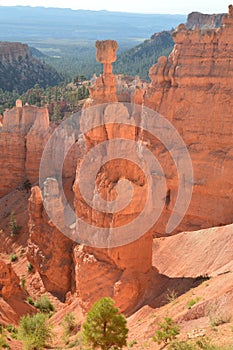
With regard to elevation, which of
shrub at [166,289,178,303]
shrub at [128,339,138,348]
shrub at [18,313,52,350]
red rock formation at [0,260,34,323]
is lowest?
red rock formation at [0,260,34,323]

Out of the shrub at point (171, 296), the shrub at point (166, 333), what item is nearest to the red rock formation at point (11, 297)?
the shrub at point (171, 296)

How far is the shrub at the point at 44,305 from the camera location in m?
20.0

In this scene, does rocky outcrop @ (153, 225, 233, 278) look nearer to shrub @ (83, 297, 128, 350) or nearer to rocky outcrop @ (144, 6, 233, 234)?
rocky outcrop @ (144, 6, 233, 234)

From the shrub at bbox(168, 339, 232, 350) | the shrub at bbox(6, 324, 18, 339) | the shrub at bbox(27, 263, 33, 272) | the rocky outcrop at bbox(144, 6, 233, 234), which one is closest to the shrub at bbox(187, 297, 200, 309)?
the shrub at bbox(168, 339, 232, 350)

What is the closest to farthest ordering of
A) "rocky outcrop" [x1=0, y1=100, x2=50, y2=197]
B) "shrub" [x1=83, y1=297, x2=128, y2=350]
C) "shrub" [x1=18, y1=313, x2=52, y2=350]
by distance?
1. "shrub" [x1=83, y1=297, x2=128, y2=350]
2. "shrub" [x1=18, y1=313, x2=52, y2=350]
3. "rocky outcrop" [x1=0, y1=100, x2=50, y2=197]

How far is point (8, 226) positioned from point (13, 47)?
6364 centimetres

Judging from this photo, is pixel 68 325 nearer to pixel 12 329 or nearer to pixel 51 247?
pixel 12 329

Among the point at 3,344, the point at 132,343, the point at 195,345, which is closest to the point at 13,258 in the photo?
the point at 3,344

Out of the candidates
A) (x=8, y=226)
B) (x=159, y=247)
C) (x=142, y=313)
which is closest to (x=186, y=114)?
(x=159, y=247)

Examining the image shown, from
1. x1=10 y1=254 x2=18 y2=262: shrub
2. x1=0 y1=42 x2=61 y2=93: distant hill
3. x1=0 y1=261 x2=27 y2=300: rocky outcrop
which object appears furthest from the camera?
x1=0 y1=42 x2=61 y2=93: distant hill

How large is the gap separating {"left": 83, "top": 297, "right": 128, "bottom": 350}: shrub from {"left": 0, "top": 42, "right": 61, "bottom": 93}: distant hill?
65946 millimetres

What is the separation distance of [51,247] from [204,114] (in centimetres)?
924

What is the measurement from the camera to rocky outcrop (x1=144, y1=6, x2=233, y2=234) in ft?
68.9

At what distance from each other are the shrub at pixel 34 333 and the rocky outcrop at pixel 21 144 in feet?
52.1
